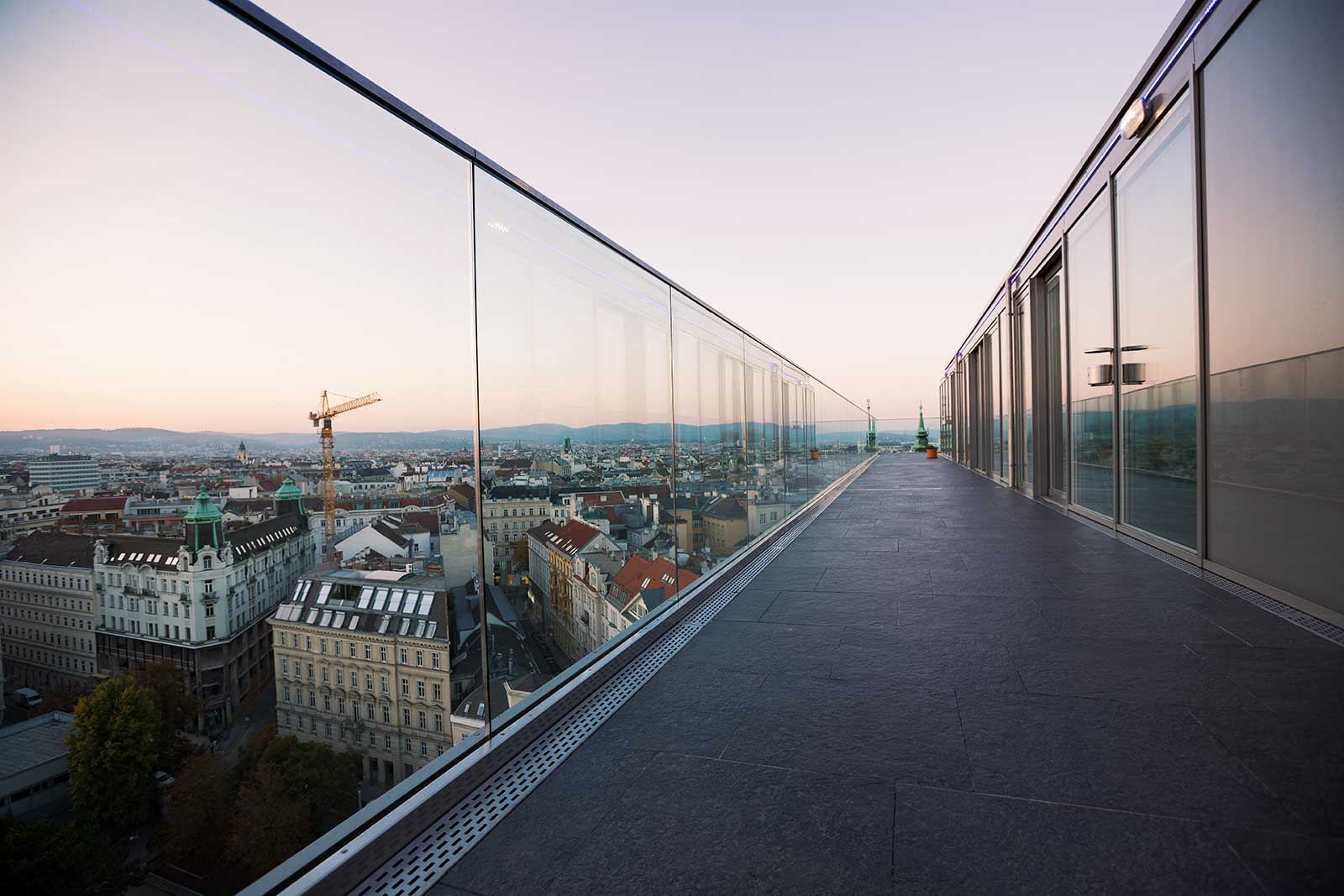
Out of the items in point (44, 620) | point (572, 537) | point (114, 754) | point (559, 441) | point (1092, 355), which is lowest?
point (114, 754)

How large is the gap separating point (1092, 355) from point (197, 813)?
7318 mm

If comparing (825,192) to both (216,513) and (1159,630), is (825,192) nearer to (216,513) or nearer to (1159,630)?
(1159,630)

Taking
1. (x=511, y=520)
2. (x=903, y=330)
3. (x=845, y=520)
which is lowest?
(x=845, y=520)

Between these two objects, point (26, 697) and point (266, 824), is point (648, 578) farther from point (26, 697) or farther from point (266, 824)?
point (26, 697)

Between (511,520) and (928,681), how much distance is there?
5.33ft

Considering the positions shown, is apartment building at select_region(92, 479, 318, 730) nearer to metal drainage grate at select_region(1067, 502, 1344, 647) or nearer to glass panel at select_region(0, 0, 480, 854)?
glass panel at select_region(0, 0, 480, 854)

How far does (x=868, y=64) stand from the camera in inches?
428

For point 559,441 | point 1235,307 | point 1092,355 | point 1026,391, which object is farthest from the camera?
point 1026,391

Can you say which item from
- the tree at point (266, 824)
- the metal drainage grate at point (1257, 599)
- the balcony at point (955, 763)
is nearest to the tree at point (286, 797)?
the tree at point (266, 824)

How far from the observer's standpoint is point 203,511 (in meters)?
1.16

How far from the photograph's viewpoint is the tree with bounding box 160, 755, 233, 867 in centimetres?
102

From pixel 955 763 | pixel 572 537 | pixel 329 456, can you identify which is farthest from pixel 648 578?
pixel 329 456

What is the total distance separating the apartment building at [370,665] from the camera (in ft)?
4.14

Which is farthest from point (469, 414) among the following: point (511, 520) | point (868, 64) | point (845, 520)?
point (868, 64)
